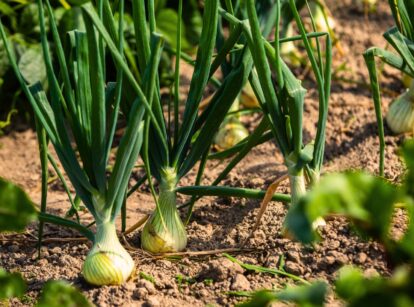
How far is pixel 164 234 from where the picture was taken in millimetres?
1983

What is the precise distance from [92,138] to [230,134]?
40.0 inches

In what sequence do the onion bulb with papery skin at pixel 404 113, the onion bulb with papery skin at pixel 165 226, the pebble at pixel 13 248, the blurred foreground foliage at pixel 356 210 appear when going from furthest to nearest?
the onion bulb with papery skin at pixel 404 113
the pebble at pixel 13 248
the onion bulb with papery skin at pixel 165 226
the blurred foreground foliage at pixel 356 210

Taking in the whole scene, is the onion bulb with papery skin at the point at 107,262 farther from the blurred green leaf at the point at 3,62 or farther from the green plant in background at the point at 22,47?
the blurred green leaf at the point at 3,62

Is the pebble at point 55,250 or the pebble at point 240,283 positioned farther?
the pebble at point 55,250

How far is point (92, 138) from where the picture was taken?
182cm

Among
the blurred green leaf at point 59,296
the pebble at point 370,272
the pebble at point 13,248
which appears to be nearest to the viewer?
the blurred green leaf at point 59,296

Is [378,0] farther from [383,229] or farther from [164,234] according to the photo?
[383,229]

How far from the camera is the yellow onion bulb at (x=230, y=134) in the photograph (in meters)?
2.78

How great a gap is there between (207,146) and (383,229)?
84cm

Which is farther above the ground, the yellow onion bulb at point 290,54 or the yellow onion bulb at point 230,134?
the yellow onion bulb at point 290,54

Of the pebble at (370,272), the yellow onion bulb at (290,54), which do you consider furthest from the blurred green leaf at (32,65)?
the pebble at (370,272)

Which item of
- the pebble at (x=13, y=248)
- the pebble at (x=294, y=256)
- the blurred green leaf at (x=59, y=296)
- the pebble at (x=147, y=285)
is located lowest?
the pebble at (x=13, y=248)

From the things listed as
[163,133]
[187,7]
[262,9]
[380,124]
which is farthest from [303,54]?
[163,133]

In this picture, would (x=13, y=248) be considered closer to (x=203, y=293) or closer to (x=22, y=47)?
(x=203, y=293)
